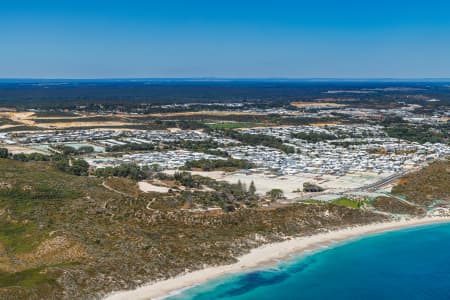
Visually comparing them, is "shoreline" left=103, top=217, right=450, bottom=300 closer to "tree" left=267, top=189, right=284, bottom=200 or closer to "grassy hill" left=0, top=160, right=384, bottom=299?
"grassy hill" left=0, top=160, right=384, bottom=299

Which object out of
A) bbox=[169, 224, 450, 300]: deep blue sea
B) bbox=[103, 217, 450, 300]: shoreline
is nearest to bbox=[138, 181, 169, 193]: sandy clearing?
bbox=[103, 217, 450, 300]: shoreline

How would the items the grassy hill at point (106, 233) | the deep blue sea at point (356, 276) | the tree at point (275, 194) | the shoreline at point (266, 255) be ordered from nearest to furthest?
the shoreline at point (266, 255) → the grassy hill at point (106, 233) → the deep blue sea at point (356, 276) → the tree at point (275, 194)

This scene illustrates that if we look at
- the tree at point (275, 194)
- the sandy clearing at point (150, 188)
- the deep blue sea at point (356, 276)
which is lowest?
the deep blue sea at point (356, 276)

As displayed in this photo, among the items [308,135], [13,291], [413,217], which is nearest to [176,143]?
[308,135]

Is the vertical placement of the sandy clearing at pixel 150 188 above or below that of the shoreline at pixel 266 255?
above

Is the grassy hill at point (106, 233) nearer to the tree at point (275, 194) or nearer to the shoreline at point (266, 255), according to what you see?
the shoreline at point (266, 255)

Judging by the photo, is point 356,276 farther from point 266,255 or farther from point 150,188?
point 150,188

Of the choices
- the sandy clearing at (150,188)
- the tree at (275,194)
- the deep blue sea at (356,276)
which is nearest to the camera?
the deep blue sea at (356,276)

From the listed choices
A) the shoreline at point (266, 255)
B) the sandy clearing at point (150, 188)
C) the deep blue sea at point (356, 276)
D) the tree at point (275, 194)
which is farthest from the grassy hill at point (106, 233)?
the tree at point (275, 194)
